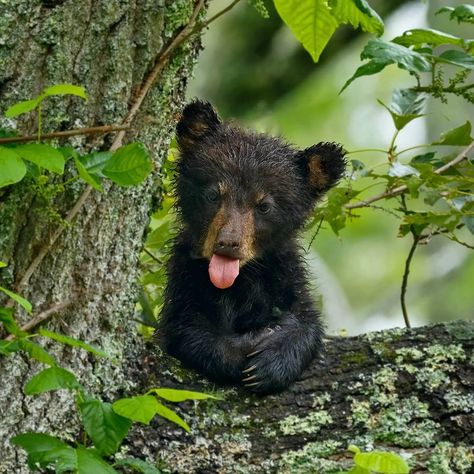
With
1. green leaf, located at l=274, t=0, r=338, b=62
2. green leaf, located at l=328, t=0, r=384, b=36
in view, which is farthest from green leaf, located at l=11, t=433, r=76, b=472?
green leaf, located at l=328, t=0, r=384, b=36

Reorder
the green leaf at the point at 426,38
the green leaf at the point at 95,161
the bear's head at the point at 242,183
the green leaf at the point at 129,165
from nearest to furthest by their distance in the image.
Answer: the green leaf at the point at 129,165
the green leaf at the point at 95,161
the green leaf at the point at 426,38
the bear's head at the point at 242,183

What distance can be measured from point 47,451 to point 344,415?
1.45 m

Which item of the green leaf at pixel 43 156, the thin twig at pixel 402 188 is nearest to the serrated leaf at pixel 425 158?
the thin twig at pixel 402 188

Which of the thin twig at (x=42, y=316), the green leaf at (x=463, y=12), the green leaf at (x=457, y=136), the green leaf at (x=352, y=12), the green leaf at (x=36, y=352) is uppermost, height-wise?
the green leaf at (x=457, y=136)

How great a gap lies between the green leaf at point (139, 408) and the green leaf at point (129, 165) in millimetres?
588

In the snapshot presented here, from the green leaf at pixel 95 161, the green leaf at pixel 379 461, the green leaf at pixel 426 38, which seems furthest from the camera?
the green leaf at pixel 426 38

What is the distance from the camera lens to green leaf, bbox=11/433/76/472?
2.45 metres

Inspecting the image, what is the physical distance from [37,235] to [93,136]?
0.38 metres

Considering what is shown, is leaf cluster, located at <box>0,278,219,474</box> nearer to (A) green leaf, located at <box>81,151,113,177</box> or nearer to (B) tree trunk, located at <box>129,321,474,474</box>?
(A) green leaf, located at <box>81,151,113,177</box>

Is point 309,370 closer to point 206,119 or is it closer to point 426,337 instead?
point 426,337

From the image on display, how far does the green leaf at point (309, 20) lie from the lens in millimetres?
2668

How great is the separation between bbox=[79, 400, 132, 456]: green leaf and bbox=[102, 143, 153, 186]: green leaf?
1.92 feet

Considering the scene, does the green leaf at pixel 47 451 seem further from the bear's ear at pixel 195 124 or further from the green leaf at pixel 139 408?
the bear's ear at pixel 195 124

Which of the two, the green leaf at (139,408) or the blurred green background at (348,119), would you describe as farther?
the blurred green background at (348,119)
